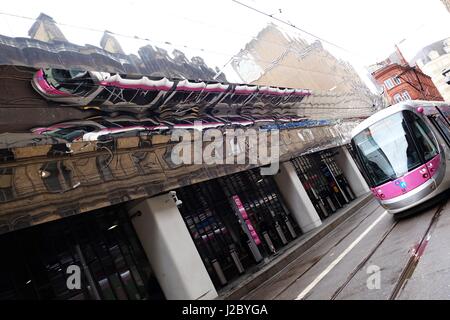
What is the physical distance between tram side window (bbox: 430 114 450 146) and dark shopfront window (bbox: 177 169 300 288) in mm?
6356

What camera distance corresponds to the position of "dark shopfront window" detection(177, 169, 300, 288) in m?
11.5

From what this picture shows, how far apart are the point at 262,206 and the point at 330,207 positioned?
19.1ft

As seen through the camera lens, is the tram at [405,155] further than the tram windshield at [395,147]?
No

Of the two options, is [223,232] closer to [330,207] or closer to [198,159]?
[198,159]

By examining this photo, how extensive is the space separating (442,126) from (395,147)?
7.14 ft

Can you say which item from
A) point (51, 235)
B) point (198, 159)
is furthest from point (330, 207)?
point (51, 235)

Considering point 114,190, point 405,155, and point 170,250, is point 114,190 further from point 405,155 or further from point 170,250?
point 405,155

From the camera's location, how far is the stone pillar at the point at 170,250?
8500 mm

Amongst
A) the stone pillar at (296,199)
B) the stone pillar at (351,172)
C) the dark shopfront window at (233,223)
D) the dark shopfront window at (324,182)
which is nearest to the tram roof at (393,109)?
the dark shopfront window at (233,223)

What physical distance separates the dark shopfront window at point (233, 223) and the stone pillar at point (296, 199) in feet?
1.61

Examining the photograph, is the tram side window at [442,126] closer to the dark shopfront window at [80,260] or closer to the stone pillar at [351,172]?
the dark shopfront window at [80,260]

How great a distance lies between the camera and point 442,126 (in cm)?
1036

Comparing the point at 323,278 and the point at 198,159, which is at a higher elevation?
the point at 198,159
